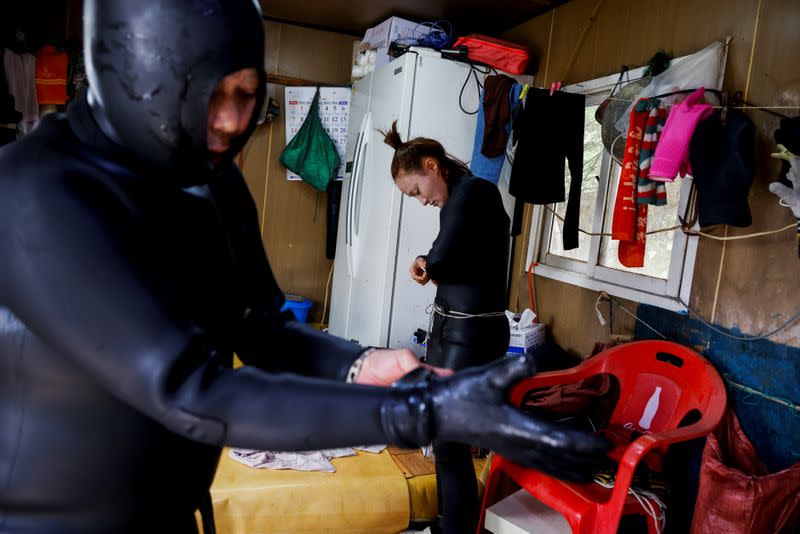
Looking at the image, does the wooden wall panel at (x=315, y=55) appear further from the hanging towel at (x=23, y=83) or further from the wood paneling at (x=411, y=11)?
the hanging towel at (x=23, y=83)

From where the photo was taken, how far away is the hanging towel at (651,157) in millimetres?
2387

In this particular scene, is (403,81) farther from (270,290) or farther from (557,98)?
(270,290)

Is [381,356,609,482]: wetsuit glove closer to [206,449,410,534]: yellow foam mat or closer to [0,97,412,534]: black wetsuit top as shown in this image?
[0,97,412,534]: black wetsuit top

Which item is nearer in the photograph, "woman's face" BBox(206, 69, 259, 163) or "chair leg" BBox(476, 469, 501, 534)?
"woman's face" BBox(206, 69, 259, 163)

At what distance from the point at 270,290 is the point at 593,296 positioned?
249cm

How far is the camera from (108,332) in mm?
525

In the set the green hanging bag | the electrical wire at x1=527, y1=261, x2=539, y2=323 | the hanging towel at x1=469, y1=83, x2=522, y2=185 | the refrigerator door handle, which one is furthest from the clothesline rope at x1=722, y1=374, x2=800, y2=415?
the green hanging bag

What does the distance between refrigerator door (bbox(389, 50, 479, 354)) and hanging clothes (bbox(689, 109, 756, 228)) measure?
1550 mm

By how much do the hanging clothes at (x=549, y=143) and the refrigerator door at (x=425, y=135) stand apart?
1.94 feet

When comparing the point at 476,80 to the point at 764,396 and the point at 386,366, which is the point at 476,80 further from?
the point at 386,366

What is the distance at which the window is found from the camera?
101 inches

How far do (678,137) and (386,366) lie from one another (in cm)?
190

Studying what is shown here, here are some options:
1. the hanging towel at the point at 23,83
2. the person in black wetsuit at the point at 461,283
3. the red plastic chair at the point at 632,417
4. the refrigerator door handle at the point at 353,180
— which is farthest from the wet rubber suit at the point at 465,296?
the hanging towel at the point at 23,83

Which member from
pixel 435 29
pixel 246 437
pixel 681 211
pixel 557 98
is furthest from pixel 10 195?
pixel 435 29
